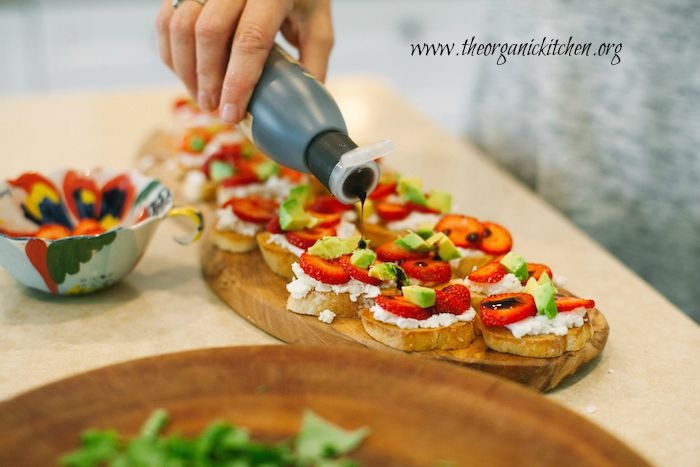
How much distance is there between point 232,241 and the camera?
1.67 metres

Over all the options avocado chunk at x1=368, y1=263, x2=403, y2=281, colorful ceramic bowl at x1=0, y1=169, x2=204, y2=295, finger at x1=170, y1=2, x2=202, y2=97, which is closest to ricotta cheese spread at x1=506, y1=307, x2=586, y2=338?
avocado chunk at x1=368, y1=263, x2=403, y2=281

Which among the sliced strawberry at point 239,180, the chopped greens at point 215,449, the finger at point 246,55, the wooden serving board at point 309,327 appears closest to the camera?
the chopped greens at point 215,449

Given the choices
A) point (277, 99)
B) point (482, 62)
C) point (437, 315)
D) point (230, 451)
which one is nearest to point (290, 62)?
point (277, 99)

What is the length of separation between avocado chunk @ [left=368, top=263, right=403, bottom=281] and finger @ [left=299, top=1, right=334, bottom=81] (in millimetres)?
568

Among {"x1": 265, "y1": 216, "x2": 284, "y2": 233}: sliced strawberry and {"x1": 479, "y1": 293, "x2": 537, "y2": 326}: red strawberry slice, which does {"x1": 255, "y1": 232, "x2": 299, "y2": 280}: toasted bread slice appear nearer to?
{"x1": 265, "y1": 216, "x2": 284, "y2": 233}: sliced strawberry

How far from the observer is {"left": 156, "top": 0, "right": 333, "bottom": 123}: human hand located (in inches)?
59.5

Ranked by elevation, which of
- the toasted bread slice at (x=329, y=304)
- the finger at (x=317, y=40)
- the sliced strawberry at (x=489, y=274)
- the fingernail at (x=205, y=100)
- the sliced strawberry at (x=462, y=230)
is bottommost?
the toasted bread slice at (x=329, y=304)

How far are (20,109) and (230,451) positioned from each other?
211 centimetres

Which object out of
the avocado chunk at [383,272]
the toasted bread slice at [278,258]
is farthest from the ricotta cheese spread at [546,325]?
the toasted bread slice at [278,258]

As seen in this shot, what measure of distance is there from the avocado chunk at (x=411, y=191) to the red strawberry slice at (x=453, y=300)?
43 centimetres

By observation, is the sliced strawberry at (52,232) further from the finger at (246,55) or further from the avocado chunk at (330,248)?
the avocado chunk at (330,248)

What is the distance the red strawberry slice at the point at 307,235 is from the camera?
154 cm

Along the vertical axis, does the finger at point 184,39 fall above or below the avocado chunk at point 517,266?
above

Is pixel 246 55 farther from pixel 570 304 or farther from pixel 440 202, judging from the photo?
pixel 570 304
